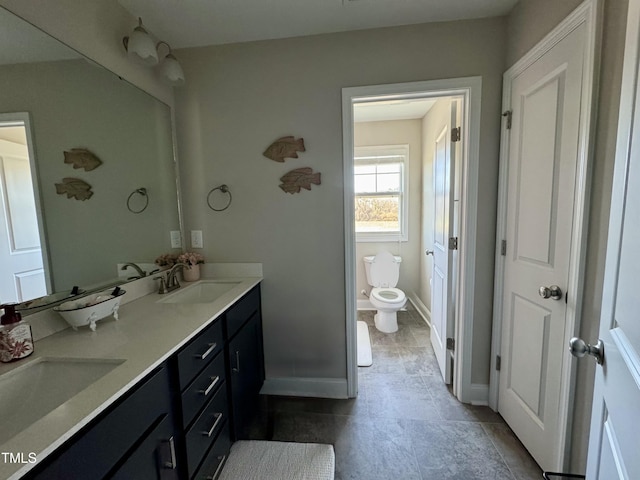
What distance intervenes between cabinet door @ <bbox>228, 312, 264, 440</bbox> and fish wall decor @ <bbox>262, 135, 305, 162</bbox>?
106 cm

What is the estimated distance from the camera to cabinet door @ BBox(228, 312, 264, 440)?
1449mm

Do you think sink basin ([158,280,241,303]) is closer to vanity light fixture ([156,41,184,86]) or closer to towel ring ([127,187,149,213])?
towel ring ([127,187,149,213])

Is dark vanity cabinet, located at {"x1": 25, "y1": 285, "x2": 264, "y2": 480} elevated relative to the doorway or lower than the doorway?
lower

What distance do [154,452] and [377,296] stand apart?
2.38m

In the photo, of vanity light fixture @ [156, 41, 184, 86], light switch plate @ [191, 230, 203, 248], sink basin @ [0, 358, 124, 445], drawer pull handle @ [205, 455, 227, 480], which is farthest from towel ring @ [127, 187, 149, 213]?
drawer pull handle @ [205, 455, 227, 480]

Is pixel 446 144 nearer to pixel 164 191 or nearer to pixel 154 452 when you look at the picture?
pixel 164 191

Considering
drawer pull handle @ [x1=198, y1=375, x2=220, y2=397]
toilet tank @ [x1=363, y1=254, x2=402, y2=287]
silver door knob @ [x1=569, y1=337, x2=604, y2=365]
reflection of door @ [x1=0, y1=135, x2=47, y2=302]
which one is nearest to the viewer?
silver door knob @ [x1=569, y1=337, x2=604, y2=365]

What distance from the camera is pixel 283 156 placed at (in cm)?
182

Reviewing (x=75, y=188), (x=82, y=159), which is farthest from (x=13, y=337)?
(x=82, y=159)

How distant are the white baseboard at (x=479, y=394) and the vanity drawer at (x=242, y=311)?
5.11 feet

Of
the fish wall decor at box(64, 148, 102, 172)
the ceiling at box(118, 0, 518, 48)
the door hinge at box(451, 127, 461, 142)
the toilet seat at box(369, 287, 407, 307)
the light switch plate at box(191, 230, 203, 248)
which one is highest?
the ceiling at box(118, 0, 518, 48)

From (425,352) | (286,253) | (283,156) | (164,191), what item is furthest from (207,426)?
(425,352)

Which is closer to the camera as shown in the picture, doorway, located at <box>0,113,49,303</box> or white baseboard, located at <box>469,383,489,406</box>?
doorway, located at <box>0,113,49,303</box>

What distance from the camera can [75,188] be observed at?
1.26 m
